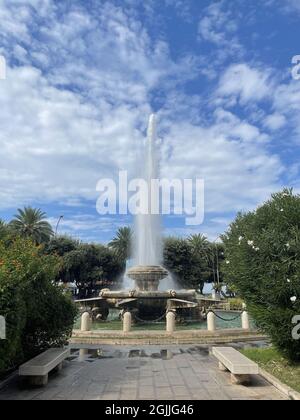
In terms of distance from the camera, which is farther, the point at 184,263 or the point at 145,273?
the point at 184,263

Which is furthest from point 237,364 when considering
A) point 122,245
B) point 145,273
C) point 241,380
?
point 122,245

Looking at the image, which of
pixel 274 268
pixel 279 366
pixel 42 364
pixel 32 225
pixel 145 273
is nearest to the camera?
pixel 42 364

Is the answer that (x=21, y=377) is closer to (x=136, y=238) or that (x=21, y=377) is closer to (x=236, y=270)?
(x=236, y=270)

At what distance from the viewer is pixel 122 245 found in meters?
71.9

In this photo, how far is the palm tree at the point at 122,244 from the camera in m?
70.3

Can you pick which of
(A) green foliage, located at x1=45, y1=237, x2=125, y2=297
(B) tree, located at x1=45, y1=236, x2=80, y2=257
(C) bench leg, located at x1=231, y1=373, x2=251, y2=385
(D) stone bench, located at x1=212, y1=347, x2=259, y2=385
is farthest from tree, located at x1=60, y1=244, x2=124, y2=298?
(C) bench leg, located at x1=231, y1=373, x2=251, y2=385

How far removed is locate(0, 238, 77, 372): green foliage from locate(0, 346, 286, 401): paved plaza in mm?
893

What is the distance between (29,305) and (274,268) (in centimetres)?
595

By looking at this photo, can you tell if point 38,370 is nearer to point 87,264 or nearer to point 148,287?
point 148,287

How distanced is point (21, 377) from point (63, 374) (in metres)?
1.09

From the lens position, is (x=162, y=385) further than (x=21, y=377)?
No

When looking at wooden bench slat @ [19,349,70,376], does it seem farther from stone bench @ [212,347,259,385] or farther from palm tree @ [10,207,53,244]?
palm tree @ [10,207,53,244]

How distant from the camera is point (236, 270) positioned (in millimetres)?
12758
